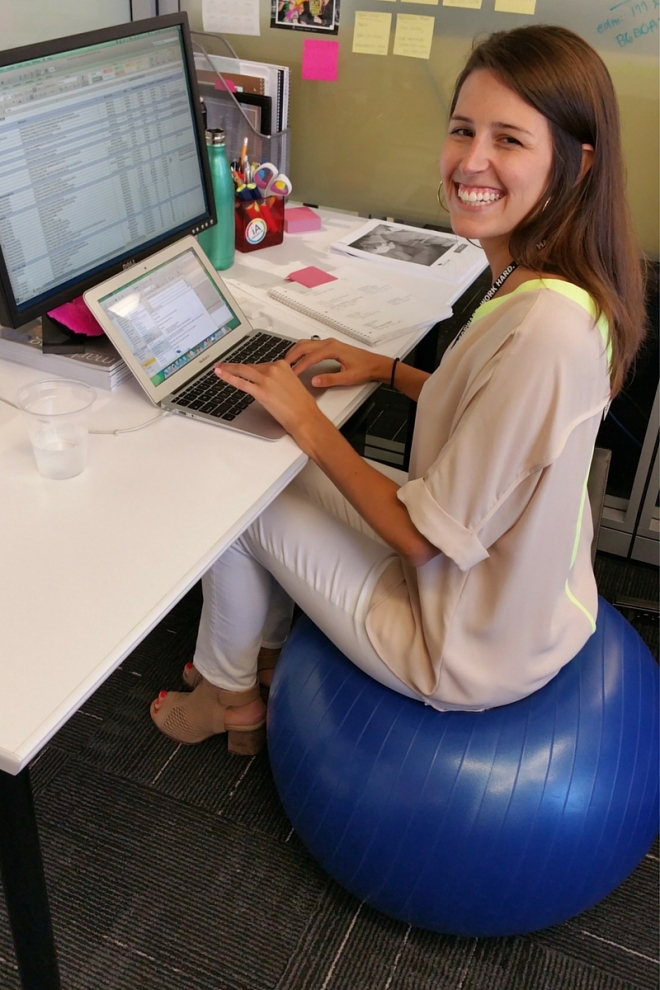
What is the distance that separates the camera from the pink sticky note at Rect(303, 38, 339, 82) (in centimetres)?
205

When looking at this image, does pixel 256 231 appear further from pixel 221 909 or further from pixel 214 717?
pixel 221 909

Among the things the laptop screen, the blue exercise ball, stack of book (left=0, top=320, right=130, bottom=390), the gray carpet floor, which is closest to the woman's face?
the laptop screen

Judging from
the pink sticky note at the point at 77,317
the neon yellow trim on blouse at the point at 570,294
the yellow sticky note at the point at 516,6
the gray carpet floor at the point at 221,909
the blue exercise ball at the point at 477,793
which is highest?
the yellow sticky note at the point at 516,6

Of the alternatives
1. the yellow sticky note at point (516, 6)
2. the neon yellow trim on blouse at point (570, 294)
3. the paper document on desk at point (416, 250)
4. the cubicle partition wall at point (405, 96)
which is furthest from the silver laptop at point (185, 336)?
the yellow sticky note at point (516, 6)

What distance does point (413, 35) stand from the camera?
6.46ft

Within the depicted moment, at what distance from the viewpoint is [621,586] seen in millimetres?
2172

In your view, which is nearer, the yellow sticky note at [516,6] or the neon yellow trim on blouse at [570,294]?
the neon yellow trim on blouse at [570,294]

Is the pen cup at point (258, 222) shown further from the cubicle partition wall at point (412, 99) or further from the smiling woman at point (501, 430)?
the smiling woman at point (501, 430)

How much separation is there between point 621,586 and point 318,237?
115 centimetres

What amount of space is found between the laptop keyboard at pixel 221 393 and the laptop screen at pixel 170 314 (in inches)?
1.5

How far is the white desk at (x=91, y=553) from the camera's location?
818 mm

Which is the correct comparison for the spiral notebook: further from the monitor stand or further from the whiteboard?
the whiteboard

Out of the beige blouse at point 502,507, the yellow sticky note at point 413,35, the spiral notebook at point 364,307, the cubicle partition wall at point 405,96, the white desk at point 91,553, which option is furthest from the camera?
the yellow sticky note at point 413,35

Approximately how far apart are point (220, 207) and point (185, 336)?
0.45 metres
